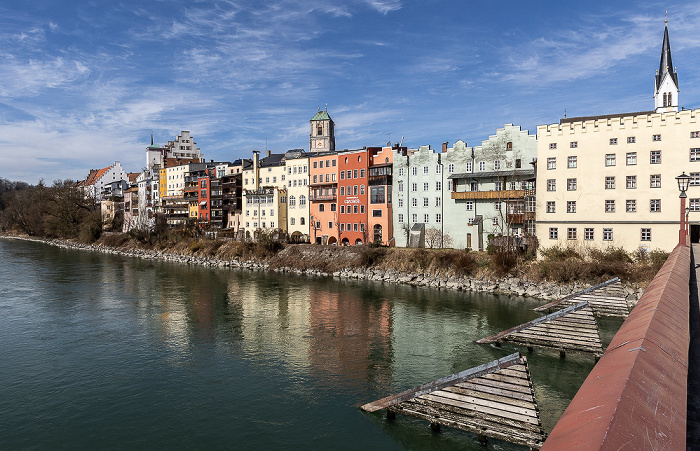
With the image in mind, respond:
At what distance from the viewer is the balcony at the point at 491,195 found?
4738cm

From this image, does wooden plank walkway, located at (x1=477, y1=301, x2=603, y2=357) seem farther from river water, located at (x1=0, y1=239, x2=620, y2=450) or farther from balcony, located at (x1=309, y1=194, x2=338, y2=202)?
balcony, located at (x1=309, y1=194, x2=338, y2=202)

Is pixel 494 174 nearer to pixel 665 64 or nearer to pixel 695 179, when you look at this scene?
pixel 695 179

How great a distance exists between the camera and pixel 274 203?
74.0m

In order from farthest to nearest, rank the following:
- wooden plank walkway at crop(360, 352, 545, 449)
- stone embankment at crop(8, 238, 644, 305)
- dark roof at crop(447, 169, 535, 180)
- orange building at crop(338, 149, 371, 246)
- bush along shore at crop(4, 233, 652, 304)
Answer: orange building at crop(338, 149, 371, 246), dark roof at crop(447, 169, 535, 180), bush along shore at crop(4, 233, 652, 304), stone embankment at crop(8, 238, 644, 305), wooden plank walkway at crop(360, 352, 545, 449)

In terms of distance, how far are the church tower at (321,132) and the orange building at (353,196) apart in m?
39.6

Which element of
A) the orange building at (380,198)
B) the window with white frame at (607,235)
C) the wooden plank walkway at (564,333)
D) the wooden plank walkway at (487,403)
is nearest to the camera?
the wooden plank walkway at (487,403)

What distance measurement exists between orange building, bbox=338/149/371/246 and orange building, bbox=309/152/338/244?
4.05 feet

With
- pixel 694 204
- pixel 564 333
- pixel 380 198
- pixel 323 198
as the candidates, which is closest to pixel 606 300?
pixel 564 333

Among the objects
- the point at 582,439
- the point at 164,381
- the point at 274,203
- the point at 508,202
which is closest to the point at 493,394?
the point at 582,439

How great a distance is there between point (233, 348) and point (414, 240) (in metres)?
35.7

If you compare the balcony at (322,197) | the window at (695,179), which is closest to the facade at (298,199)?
the balcony at (322,197)

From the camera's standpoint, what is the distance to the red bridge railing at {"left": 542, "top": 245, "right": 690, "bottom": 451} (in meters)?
2.86

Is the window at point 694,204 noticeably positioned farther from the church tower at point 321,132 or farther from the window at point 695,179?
the church tower at point 321,132

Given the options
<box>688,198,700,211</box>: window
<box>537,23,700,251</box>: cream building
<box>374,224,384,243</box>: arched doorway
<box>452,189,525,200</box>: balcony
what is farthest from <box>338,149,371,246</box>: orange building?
<box>688,198,700,211</box>: window
